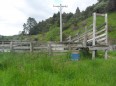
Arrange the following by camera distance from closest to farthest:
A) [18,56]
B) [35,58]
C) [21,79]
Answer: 1. [21,79]
2. [35,58]
3. [18,56]

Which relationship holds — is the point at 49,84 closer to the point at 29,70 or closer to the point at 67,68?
the point at 29,70

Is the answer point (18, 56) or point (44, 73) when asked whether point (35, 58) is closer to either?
point (18, 56)

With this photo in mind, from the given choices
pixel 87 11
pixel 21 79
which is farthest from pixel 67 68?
pixel 87 11

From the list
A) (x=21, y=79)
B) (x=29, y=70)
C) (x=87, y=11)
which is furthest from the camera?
(x=87, y=11)

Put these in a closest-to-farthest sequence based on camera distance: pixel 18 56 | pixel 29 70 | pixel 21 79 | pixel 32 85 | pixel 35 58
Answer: pixel 32 85, pixel 21 79, pixel 29 70, pixel 35 58, pixel 18 56

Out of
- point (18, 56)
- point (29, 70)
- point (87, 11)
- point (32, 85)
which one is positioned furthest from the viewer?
point (87, 11)

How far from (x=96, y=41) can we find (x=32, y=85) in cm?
1408

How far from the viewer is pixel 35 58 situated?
9516mm

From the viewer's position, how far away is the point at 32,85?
260 inches

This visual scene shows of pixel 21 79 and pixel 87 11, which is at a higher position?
pixel 87 11

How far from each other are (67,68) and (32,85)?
2419mm

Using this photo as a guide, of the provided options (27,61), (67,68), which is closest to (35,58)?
(27,61)

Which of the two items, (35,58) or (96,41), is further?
(96,41)

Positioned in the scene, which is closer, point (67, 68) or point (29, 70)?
point (29, 70)
